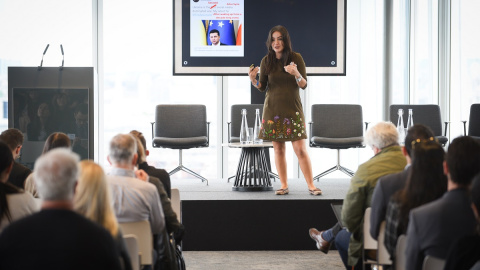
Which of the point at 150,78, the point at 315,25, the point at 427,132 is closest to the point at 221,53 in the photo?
the point at 315,25

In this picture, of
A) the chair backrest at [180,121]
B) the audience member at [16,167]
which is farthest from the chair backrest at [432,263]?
the chair backrest at [180,121]

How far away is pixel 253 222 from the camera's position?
587 centimetres

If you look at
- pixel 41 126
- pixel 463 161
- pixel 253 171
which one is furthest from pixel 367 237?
pixel 41 126

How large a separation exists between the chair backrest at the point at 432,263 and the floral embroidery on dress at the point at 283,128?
3618 mm

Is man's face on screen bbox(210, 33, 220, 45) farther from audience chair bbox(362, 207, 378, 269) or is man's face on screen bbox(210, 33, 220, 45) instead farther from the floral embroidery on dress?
audience chair bbox(362, 207, 378, 269)

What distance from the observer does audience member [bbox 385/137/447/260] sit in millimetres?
2809

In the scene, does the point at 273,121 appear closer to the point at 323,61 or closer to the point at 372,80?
the point at 323,61

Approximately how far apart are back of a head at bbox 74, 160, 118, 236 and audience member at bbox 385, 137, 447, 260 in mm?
1345

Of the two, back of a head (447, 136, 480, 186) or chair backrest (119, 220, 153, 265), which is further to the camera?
chair backrest (119, 220, 153, 265)

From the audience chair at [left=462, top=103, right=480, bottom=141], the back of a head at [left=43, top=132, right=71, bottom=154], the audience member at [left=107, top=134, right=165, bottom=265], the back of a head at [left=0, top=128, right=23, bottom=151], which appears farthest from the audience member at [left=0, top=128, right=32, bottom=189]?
the audience chair at [left=462, top=103, right=480, bottom=141]

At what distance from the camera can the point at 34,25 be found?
897 centimetres

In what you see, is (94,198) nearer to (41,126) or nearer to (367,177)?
(367,177)

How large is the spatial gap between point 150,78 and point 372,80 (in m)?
3.22

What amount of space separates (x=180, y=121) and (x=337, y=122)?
189 centimetres
